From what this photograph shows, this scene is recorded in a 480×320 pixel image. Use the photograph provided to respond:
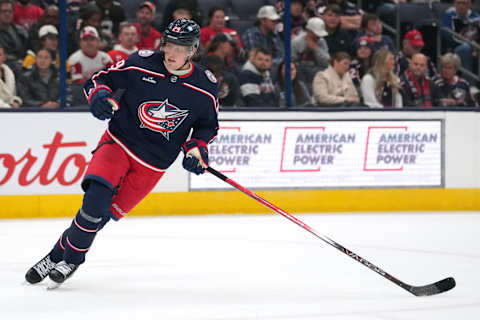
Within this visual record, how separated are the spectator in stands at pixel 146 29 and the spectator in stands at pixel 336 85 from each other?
151cm

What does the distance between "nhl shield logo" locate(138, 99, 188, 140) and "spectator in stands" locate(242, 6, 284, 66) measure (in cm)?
355

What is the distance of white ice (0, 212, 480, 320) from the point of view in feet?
11.4

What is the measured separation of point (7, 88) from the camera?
22.6ft

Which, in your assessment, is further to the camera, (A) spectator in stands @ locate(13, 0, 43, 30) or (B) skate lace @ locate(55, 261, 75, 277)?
(A) spectator in stands @ locate(13, 0, 43, 30)

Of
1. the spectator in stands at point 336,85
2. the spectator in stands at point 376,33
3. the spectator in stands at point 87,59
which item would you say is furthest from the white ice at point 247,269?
the spectator in stands at point 376,33

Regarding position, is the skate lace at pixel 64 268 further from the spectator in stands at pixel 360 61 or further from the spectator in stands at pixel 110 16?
the spectator in stands at pixel 360 61

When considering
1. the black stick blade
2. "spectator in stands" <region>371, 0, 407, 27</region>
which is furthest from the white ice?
"spectator in stands" <region>371, 0, 407, 27</region>

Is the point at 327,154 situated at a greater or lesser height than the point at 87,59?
lesser

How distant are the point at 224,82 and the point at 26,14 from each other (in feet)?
5.97

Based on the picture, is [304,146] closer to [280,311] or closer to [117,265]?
[117,265]

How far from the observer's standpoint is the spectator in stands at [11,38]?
6.89 metres

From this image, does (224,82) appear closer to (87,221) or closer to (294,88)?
(294,88)

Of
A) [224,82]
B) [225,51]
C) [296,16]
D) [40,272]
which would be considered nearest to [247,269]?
[40,272]

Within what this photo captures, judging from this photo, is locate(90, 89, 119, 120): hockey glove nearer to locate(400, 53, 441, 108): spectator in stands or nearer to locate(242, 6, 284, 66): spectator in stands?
locate(242, 6, 284, 66): spectator in stands
